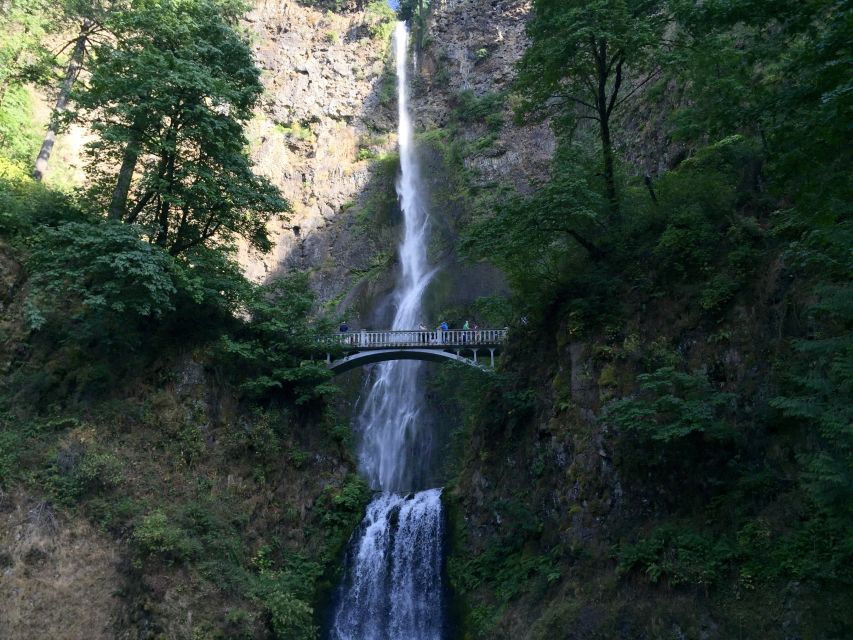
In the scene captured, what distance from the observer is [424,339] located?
74.4ft

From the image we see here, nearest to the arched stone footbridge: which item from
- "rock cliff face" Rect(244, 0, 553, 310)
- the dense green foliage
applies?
the dense green foliage

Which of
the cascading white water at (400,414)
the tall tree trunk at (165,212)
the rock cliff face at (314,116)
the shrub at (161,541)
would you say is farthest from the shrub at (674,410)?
the rock cliff face at (314,116)

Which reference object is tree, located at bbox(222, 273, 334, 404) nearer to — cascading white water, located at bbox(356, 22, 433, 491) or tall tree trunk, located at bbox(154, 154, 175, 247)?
tall tree trunk, located at bbox(154, 154, 175, 247)

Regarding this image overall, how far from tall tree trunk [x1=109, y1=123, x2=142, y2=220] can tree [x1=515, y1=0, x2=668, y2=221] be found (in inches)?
413

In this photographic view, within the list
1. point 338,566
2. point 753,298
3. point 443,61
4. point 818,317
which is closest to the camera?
point 818,317

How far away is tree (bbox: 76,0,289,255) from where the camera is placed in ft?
54.9

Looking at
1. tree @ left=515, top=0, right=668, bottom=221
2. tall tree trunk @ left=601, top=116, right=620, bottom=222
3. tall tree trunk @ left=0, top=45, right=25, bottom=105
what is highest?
tall tree trunk @ left=0, top=45, right=25, bottom=105

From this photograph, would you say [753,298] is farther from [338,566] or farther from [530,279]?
[338,566]

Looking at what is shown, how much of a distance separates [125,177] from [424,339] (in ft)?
35.8

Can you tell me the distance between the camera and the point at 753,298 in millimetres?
11391

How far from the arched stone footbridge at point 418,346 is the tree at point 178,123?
479cm

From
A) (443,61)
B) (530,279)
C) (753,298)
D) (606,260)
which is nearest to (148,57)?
(530,279)

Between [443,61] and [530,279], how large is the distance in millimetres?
32861

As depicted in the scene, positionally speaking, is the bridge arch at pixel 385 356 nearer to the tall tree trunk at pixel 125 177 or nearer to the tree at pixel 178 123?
the tree at pixel 178 123
